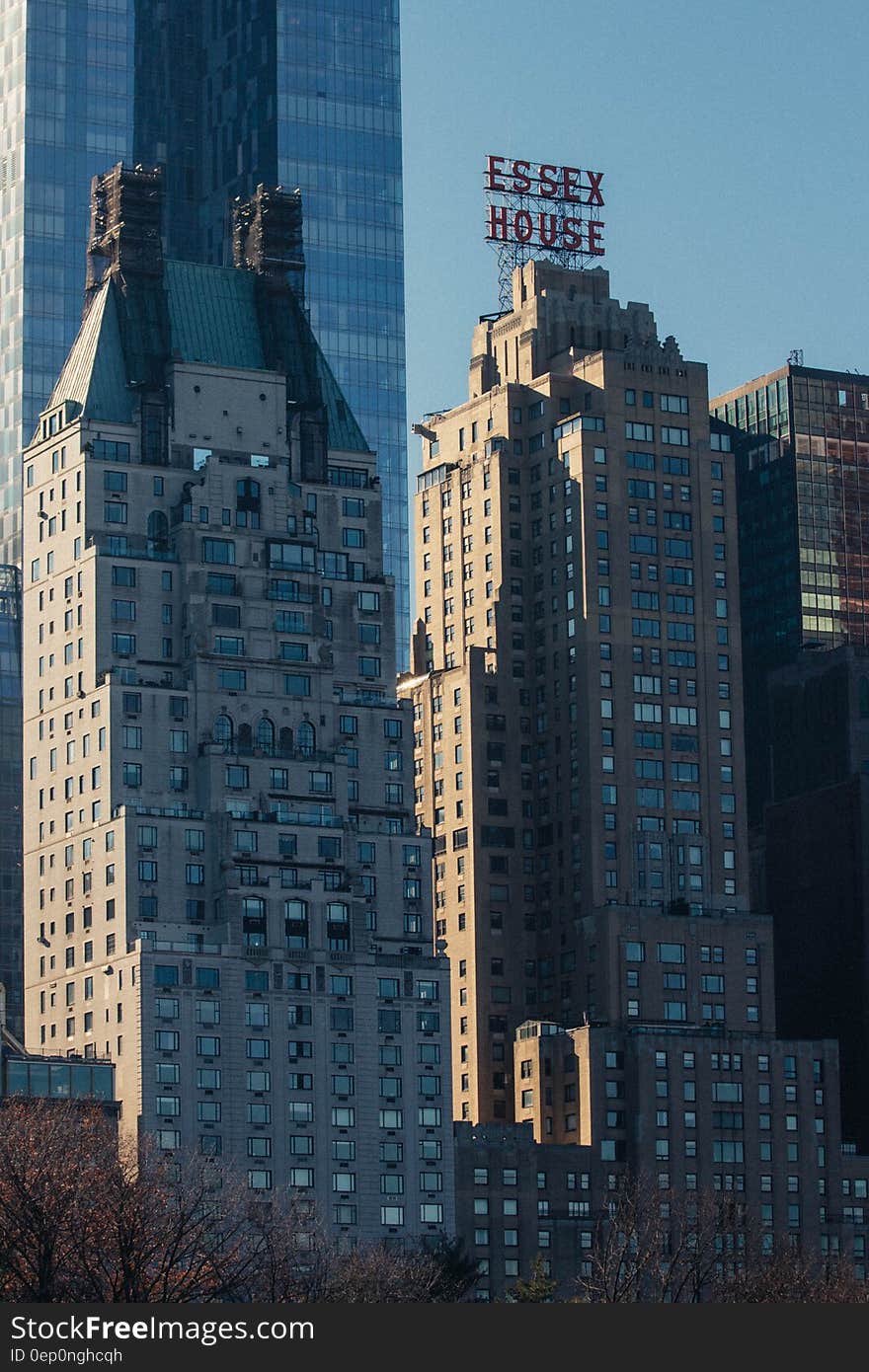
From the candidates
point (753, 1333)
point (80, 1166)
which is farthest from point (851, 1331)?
point (80, 1166)

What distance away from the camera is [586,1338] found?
100562 mm

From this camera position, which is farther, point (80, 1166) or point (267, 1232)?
point (267, 1232)

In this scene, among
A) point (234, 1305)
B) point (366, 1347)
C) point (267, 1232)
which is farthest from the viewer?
point (267, 1232)

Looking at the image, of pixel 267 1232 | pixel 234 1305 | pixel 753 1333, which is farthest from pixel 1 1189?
pixel 753 1333

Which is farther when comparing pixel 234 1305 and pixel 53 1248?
pixel 53 1248

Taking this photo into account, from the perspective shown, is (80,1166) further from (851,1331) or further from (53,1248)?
(851,1331)

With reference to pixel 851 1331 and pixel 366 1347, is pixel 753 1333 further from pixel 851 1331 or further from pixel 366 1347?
pixel 366 1347

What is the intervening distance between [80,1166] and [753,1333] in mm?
90156

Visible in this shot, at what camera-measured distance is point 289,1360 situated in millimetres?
98375

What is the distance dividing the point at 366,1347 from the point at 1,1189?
265 ft

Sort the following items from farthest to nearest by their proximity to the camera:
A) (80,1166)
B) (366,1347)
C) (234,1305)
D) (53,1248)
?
(80,1166) < (53,1248) < (234,1305) < (366,1347)

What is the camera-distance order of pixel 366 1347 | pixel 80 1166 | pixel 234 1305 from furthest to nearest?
pixel 80 1166
pixel 234 1305
pixel 366 1347

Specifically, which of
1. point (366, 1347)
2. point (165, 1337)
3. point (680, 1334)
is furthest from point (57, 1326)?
point (680, 1334)

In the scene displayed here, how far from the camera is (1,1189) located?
17612cm
